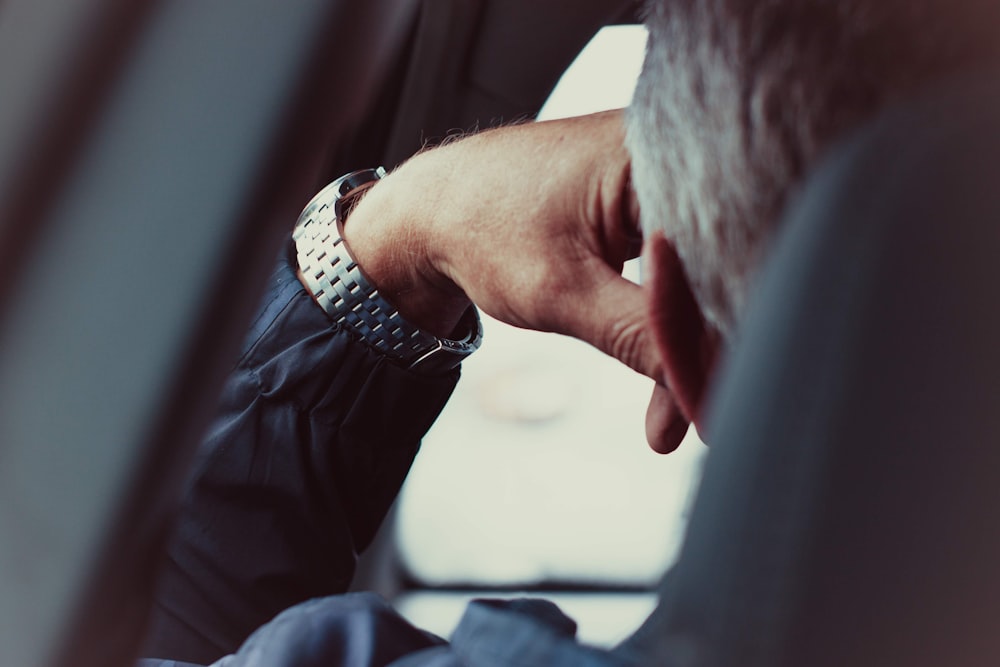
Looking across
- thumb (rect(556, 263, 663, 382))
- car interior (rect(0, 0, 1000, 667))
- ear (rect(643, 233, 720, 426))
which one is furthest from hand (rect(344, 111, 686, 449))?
car interior (rect(0, 0, 1000, 667))

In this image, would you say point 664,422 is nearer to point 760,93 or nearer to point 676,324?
point 676,324

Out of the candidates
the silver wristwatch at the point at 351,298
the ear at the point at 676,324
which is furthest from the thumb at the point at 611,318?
the silver wristwatch at the point at 351,298

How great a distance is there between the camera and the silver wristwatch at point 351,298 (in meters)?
1.03

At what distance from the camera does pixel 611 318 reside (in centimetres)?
75

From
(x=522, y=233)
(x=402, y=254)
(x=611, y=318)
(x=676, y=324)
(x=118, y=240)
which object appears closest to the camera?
(x=118, y=240)

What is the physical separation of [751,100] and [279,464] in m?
0.72

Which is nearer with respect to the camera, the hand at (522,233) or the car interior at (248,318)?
the car interior at (248,318)

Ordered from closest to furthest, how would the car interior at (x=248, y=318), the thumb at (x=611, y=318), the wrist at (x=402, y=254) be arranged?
the car interior at (x=248, y=318) → the thumb at (x=611, y=318) → the wrist at (x=402, y=254)

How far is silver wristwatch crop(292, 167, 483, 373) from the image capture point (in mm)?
1028

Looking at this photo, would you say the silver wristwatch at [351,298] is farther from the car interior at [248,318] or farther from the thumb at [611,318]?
the car interior at [248,318]

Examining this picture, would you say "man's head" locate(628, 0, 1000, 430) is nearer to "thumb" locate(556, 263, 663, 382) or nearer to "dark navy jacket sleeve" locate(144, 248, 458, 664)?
"thumb" locate(556, 263, 663, 382)

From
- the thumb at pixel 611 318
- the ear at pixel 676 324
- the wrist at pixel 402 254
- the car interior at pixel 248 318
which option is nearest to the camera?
the car interior at pixel 248 318

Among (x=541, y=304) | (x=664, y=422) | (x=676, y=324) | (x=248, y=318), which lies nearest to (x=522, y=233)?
(x=541, y=304)

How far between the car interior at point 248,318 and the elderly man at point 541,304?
0.02 meters
